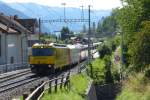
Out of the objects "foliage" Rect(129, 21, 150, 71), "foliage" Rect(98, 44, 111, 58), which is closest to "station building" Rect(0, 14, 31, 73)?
"foliage" Rect(129, 21, 150, 71)

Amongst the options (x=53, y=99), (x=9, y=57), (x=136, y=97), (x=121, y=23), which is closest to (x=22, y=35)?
(x=9, y=57)

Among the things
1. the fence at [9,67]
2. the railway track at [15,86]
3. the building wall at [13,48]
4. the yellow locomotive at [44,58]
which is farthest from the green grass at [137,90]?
the building wall at [13,48]

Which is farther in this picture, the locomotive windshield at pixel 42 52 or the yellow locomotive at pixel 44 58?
the locomotive windshield at pixel 42 52

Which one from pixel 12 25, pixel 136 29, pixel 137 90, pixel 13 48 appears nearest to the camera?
pixel 137 90

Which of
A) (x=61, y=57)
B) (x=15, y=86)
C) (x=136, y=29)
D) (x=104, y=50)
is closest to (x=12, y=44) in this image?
(x=61, y=57)

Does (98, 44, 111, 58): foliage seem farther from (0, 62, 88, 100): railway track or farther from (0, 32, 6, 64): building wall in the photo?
(0, 62, 88, 100): railway track

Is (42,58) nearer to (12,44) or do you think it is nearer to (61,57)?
(61,57)

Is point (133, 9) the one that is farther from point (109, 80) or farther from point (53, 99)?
point (53, 99)

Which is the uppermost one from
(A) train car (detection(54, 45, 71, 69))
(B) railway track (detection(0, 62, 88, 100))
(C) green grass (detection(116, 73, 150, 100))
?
(A) train car (detection(54, 45, 71, 69))

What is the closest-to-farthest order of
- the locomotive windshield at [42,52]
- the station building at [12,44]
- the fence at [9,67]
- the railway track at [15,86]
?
1. the railway track at [15,86]
2. the locomotive windshield at [42,52]
3. the fence at [9,67]
4. the station building at [12,44]

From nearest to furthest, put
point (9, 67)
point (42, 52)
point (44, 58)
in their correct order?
point (44, 58), point (42, 52), point (9, 67)

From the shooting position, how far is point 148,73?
143ft

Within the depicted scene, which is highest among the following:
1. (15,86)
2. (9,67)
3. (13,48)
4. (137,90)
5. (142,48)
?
(142,48)

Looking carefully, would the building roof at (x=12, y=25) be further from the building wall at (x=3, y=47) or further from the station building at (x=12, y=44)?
the building wall at (x=3, y=47)
